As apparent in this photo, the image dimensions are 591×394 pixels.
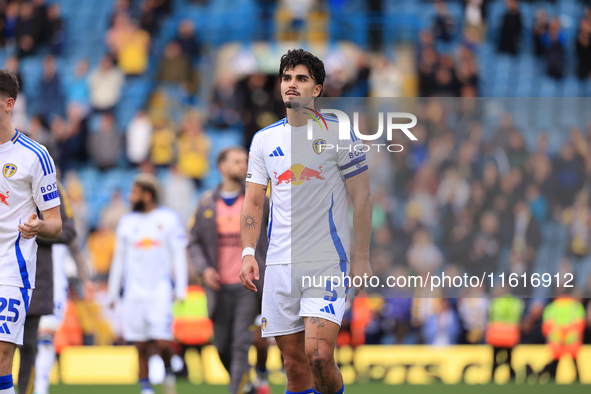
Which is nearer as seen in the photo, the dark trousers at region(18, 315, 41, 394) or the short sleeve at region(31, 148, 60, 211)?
the short sleeve at region(31, 148, 60, 211)

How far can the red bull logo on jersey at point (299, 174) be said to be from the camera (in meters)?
5.38

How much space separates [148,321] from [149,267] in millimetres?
600

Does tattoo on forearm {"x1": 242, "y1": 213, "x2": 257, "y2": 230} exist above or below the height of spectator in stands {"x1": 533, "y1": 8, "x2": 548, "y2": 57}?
below

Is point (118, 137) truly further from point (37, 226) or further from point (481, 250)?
point (37, 226)

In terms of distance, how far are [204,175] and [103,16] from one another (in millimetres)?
6538

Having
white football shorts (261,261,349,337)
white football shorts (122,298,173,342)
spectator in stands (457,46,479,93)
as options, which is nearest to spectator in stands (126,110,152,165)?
spectator in stands (457,46,479,93)

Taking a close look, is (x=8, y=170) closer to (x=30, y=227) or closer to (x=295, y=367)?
(x=30, y=227)

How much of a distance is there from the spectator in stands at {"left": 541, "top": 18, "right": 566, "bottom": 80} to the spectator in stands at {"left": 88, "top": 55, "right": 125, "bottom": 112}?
30.8 ft

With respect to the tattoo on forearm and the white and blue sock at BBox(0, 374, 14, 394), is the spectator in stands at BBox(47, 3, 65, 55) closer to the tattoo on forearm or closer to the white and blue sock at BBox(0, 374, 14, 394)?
the tattoo on forearm

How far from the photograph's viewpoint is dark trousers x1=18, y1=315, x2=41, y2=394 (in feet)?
21.2

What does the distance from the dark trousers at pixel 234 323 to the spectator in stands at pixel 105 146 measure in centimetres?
886

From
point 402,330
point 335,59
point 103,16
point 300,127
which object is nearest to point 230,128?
point 335,59

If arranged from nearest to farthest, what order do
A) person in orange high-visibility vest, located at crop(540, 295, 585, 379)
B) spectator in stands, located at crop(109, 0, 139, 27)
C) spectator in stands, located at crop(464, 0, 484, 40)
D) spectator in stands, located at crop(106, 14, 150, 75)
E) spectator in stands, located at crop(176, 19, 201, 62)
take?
person in orange high-visibility vest, located at crop(540, 295, 585, 379)
spectator in stands, located at crop(176, 19, 201, 62)
spectator in stands, located at crop(106, 14, 150, 75)
spectator in stands, located at crop(464, 0, 484, 40)
spectator in stands, located at crop(109, 0, 139, 27)

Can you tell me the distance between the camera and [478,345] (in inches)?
464
